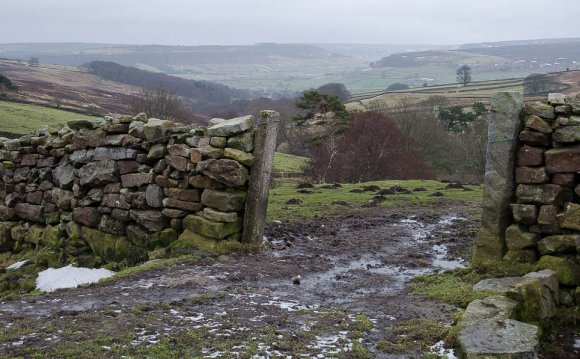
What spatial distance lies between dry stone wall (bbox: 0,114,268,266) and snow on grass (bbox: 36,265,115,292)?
1.86 feet

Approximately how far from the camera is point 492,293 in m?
7.76

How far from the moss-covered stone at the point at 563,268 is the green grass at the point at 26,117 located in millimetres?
41210

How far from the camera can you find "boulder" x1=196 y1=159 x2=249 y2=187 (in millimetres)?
12625

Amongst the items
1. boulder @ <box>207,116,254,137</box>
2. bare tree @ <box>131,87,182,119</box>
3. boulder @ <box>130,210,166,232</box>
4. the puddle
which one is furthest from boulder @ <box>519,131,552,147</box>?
bare tree @ <box>131,87,182,119</box>

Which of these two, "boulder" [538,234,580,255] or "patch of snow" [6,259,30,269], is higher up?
"boulder" [538,234,580,255]

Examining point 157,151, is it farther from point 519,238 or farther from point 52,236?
point 519,238

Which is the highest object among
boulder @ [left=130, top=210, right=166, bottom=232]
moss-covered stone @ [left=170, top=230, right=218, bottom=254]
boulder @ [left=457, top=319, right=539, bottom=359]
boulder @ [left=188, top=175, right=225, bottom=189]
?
boulder @ [left=188, top=175, right=225, bottom=189]

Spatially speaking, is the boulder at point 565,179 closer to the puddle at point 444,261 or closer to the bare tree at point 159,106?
the puddle at point 444,261

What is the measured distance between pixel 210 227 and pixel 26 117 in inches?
1950

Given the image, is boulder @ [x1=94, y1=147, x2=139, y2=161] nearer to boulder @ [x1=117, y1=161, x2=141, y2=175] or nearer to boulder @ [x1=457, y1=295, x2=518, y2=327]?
boulder @ [x1=117, y1=161, x2=141, y2=175]

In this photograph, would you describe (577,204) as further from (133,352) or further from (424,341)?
(133,352)

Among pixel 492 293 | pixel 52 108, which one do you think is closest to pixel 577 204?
pixel 492 293

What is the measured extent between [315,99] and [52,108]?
1563 inches

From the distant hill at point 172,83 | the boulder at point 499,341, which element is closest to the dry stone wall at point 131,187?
the boulder at point 499,341
